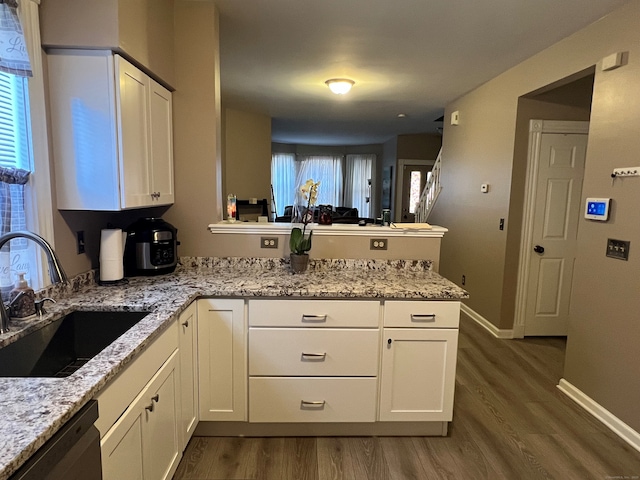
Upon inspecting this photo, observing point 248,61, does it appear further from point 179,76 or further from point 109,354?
point 109,354

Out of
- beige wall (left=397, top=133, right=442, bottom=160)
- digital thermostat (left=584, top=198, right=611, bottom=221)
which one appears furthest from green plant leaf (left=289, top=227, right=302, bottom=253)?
beige wall (left=397, top=133, right=442, bottom=160)

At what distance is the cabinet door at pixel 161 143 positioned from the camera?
2168 millimetres

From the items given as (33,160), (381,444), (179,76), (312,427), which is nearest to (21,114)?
(33,160)

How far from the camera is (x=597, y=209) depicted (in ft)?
8.01

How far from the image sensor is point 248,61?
354cm

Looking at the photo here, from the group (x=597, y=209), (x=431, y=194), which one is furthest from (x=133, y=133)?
(x=431, y=194)

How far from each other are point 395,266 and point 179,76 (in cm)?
187

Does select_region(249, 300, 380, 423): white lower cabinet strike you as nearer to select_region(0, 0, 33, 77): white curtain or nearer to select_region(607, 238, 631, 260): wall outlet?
select_region(0, 0, 33, 77): white curtain

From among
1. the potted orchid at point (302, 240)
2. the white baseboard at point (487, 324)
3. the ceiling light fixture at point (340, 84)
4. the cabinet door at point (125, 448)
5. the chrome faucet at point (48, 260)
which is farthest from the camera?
the ceiling light fixture at point (340, 84)

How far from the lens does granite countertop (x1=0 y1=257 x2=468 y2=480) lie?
0.90 m

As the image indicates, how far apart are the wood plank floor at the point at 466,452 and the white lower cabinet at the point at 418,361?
0.62 ft

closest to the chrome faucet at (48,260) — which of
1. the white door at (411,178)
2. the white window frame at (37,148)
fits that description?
the white window frame at (37,148)

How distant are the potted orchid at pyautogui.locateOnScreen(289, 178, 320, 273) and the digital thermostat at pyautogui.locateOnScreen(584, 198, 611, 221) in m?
1.79

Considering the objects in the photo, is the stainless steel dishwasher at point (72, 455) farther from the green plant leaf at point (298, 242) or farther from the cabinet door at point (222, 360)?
the green plant leaf at point (298, 242)
